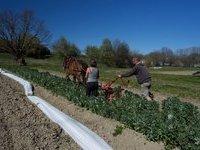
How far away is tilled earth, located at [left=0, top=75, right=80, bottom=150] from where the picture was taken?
10625 mm

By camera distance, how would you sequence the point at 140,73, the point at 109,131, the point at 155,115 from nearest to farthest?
the point at 155,115, the point at 109,131, the point at 140,73

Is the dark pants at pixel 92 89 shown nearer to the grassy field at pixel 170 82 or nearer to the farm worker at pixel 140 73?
the farm worker at pixel 140 73

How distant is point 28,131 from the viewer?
1188cm

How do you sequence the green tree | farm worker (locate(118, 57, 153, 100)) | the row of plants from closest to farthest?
the row of plants
farm worker (locate(118, 57, 153, 100))
the green tree

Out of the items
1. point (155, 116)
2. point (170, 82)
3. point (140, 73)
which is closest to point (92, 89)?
point (140, 73)

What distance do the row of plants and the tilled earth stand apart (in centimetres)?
187

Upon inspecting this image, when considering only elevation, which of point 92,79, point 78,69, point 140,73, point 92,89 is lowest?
point 92,89

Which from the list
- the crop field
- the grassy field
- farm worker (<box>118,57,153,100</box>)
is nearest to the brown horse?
the crop field

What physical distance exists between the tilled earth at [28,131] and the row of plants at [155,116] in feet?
6.12

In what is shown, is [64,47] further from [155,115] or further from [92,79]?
[155,115]

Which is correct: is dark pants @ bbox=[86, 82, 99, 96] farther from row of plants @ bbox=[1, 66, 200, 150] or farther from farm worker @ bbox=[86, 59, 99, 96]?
row of plants @ bbox=[1, 66, 200, 150]

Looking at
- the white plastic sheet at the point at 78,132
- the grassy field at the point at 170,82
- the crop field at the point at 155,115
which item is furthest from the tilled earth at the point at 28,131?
the grassy field at the point at 170,82

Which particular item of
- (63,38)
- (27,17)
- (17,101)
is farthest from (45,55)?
(17,101)

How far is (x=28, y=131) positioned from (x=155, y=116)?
355cm
